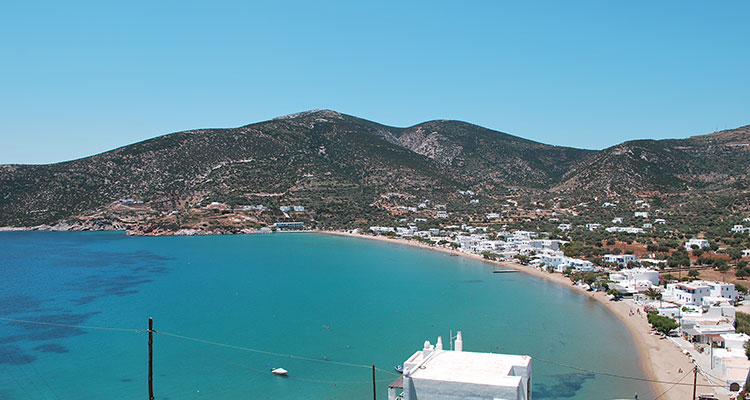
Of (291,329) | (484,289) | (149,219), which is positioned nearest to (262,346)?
(291,329)

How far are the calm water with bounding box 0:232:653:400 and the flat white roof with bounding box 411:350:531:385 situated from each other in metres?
7.83

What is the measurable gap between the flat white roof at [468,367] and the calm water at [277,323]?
783 cm

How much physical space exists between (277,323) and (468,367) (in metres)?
21.2

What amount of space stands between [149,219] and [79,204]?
806 inches

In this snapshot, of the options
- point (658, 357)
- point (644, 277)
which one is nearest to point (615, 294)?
point (644, 277)

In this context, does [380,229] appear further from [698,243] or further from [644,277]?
[644,277]

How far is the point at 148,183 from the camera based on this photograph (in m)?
111

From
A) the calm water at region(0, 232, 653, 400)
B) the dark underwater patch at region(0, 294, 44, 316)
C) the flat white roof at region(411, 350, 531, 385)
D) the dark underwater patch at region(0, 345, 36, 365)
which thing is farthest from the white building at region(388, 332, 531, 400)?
the dark underwater patch at region(0, 294, 44, 316)

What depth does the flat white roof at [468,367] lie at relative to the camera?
11.6 meters

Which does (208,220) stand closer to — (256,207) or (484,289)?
(256,207)

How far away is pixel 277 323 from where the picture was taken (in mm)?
31500

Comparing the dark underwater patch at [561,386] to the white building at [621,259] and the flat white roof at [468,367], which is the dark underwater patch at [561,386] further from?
the white building at [621,259]

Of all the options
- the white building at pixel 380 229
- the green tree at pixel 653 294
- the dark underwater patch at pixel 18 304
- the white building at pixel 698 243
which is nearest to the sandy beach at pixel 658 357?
the green tree at pixel 653 294

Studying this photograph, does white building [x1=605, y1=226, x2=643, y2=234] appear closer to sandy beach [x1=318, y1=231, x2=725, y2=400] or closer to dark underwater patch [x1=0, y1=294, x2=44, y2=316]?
sandy beach [x1=318, y1=231, x2=725, y2=400]
